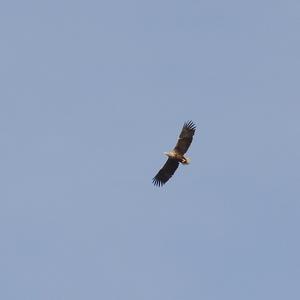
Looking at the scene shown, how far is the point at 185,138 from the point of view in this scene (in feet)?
446

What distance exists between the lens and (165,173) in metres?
138

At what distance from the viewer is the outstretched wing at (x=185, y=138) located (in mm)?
135750

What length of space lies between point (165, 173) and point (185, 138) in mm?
3849

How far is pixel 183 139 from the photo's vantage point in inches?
5349

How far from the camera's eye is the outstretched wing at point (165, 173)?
451ft

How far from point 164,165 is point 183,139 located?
10.0ft

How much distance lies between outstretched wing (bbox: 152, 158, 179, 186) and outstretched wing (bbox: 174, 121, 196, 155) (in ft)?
6.11

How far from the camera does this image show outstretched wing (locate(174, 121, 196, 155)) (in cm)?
13575

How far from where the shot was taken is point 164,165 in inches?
5423

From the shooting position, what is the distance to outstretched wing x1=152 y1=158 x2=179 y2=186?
13750 cm

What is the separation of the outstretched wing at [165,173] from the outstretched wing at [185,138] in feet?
6.11
